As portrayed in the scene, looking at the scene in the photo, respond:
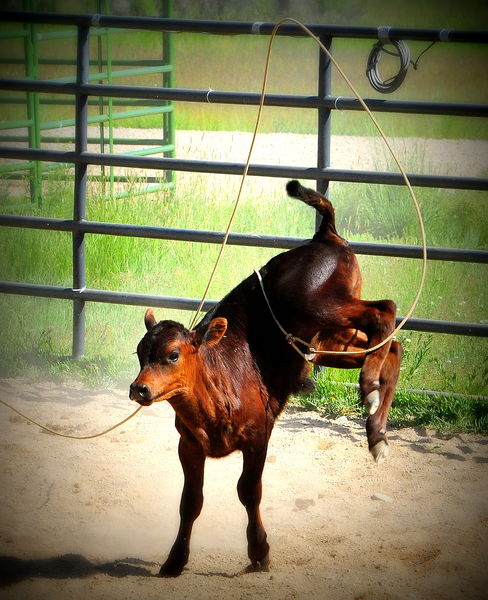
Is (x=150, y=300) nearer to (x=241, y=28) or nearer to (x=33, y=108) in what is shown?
(x=241, y=28)

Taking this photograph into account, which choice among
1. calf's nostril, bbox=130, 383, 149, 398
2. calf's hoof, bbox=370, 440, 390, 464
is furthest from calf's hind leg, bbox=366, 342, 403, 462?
calf's nostril, bbox=130, 383, 149, 398

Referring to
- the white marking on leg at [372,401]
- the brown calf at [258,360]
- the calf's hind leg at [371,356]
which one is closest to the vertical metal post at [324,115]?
the brown calf at [258,360]

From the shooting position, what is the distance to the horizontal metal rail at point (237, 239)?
222 inches

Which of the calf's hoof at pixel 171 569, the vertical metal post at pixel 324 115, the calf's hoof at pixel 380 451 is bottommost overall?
the calf's hoof at pixel 171 569

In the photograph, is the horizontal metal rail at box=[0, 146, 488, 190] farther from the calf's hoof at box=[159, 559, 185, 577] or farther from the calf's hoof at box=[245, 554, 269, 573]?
the calf's hoof at box=[159, 559, 185, 577]

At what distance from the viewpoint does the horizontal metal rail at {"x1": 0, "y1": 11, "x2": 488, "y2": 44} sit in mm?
5523

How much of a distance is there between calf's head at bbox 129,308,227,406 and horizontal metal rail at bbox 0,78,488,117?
2454 mm

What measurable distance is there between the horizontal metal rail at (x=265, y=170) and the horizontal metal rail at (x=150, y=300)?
31.3 inches

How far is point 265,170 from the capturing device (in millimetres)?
5895

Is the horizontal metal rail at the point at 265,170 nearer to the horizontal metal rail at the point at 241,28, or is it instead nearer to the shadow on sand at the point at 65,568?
the horizontal metal rail at the point at 241,28

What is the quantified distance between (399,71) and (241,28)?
1.02 meters

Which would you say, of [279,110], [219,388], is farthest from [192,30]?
[279,110]

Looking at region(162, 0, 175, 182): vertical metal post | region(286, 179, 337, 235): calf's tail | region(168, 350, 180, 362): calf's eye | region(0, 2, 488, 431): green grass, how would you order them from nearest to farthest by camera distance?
region(168, 350, 180, 362): calf's eye, region(286, 179, 337, 235): calf's tail, region(0, 2, 488, 431): green grass, region(162, 0, 175, 182): vertical metal post

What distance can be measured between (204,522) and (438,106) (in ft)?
8.75
